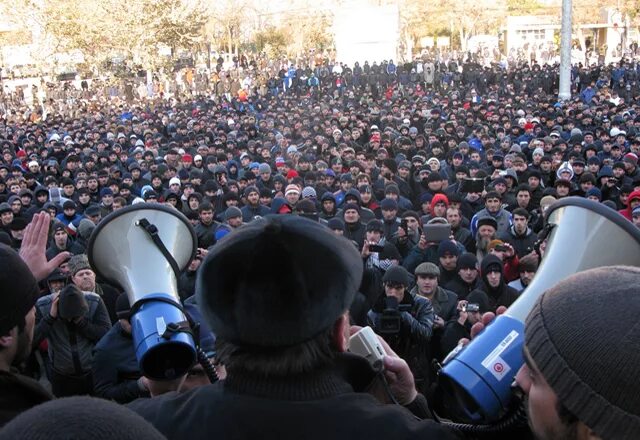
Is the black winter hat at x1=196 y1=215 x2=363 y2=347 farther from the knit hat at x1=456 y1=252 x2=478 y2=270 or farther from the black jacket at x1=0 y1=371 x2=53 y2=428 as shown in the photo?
the knit hat at x1=456 y1=252 x2=478 y2=270

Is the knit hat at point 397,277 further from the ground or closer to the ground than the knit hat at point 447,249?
further from the ground

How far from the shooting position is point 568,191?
30.6 feet

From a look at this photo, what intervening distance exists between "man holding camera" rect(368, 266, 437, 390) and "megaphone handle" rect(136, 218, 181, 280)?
6.41 feet

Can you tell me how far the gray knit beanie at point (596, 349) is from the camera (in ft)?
3.95

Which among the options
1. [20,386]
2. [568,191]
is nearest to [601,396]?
[20,386]

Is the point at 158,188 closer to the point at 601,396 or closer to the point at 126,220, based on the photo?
the point at 126,220

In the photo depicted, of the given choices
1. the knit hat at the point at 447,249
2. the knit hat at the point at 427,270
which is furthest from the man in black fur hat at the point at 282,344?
the knit hat at the point at 447,249

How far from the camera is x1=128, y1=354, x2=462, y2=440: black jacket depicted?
1517 millimetres

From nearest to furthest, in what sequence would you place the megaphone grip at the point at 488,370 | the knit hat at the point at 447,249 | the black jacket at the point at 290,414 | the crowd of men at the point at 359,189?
the black jacket at the point at 290,414 → the megaphone grip at the point at 488,370 → the crowd of men at the point at 359,189 → the knit hat at the point at 447,249

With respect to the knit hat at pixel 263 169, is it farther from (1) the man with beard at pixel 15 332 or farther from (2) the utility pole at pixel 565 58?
(2) the utility pole at pixel 565 58

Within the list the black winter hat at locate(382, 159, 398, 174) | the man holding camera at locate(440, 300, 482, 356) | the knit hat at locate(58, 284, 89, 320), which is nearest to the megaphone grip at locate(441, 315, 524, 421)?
the knit hat at locate(58, 284, 89, 320)

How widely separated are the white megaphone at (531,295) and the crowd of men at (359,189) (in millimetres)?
211

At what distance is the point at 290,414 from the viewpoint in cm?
153

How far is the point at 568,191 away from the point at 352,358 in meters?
8.27
